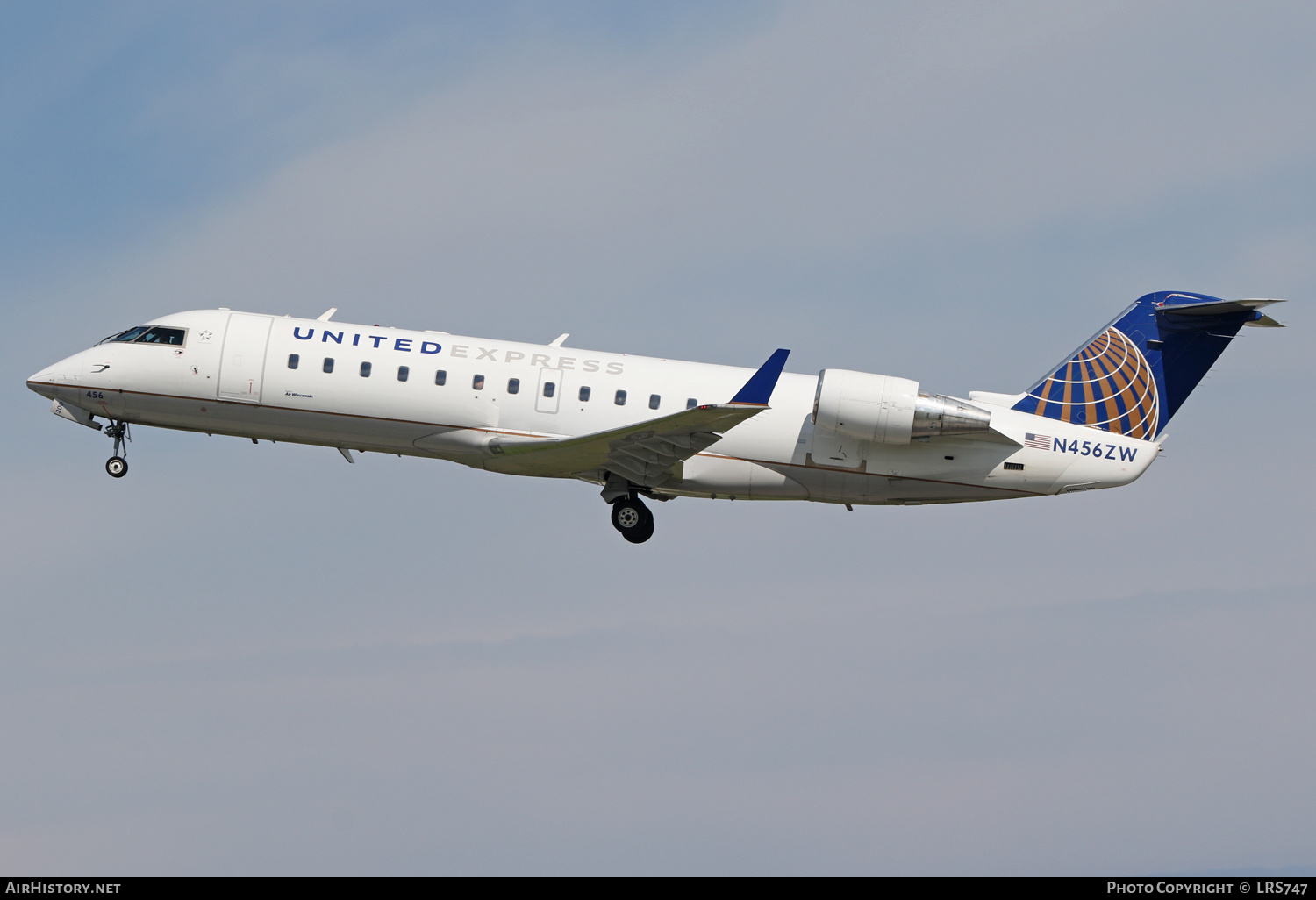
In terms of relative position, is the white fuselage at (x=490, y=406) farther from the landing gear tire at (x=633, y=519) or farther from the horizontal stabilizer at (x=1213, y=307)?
the horizontal stabilizer at (x=1213, y=307)

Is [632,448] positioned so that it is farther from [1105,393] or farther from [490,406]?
[1105,393]

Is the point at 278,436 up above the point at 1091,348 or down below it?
below

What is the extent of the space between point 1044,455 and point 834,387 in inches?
175

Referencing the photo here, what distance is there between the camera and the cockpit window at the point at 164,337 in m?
25.0

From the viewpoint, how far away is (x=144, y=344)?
2509 cm

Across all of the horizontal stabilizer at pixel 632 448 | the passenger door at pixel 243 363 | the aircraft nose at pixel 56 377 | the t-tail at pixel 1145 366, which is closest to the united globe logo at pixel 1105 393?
the t-tail at pixel 1145 366

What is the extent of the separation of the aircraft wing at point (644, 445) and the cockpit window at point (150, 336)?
639 cm

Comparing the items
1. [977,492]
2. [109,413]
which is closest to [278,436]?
[109,413]

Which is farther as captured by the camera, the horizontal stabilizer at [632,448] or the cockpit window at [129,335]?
the cockpit window at [129,335]

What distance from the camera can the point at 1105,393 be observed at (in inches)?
1031

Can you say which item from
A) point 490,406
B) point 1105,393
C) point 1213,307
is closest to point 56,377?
point 490,406

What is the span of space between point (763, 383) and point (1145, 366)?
30.0ft

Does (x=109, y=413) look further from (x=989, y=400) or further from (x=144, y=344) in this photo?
(x=989, y=400)

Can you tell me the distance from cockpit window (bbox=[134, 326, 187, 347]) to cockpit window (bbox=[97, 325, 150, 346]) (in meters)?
0.12
